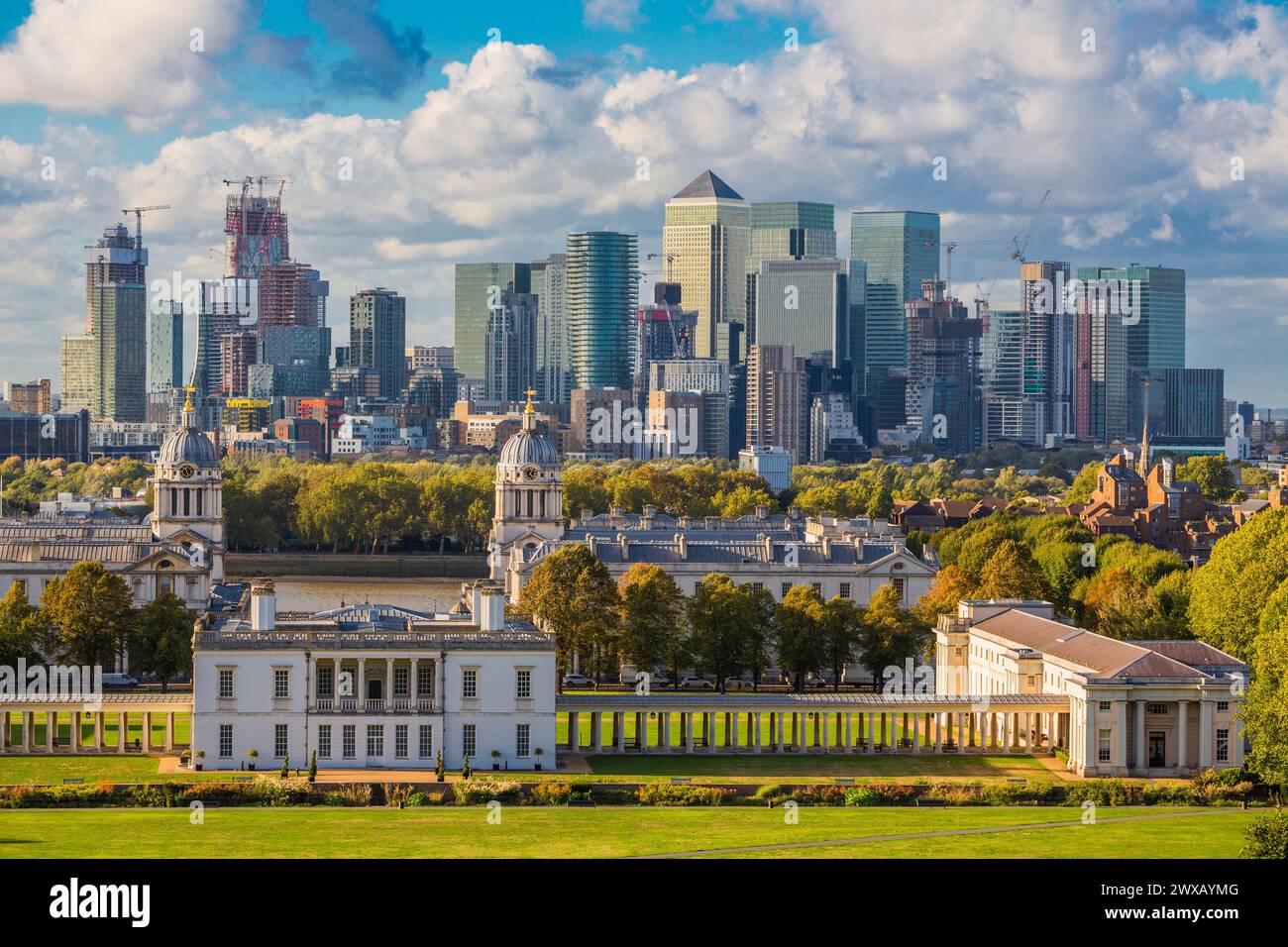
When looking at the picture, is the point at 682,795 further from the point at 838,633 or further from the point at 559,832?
the point at 838,633

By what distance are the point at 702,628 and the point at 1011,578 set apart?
17703mm

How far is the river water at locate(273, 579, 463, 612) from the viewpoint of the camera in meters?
129

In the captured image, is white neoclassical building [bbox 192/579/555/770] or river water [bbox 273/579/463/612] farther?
river water [bbox 273/579/463/612]

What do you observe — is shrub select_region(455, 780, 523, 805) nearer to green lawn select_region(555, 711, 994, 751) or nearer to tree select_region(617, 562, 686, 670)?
green lawn select_region(555, 711, 994, 751)

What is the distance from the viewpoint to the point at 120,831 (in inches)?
2367

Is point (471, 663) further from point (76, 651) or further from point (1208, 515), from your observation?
point (1208, 515)

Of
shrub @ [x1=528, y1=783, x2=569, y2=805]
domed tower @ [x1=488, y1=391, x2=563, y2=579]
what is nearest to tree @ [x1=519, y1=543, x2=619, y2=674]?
shrub @ [x1=528, y1=783, x2=569, y2=805]

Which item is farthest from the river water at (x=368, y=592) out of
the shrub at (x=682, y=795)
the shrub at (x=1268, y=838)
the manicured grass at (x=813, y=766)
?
the shrub at (x=1268, y=838)

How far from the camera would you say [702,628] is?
3750 inches

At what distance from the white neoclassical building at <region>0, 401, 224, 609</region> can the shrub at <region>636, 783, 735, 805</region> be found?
139 ft

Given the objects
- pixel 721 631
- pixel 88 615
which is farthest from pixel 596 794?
pixel 88 615

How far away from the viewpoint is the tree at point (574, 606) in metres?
93.6

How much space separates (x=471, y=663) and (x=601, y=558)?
4017 cm

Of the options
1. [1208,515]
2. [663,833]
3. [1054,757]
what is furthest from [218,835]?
[1208,515]
